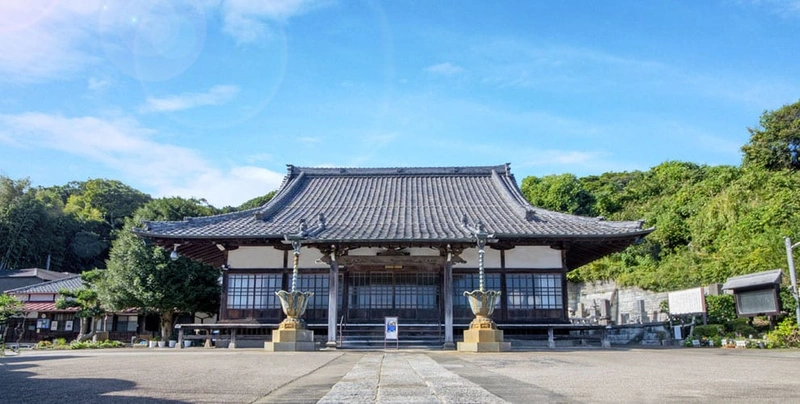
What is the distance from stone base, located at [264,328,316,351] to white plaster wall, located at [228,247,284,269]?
162 inches

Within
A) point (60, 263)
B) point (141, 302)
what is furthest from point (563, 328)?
point (60, 263)

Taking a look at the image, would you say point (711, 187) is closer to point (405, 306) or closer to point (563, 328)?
point (563, 328)

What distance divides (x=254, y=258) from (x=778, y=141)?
25.0 m

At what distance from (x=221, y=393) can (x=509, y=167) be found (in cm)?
1943

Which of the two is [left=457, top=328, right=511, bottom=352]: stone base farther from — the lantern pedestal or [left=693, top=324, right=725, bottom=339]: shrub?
[left=693, top=324, right=725, bottom=339]: shrub

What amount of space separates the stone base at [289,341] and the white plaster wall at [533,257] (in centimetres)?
716

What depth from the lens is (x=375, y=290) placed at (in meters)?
17.1

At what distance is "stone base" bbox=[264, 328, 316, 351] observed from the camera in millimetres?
13336

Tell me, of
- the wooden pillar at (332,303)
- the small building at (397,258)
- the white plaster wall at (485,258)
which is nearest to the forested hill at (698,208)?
the small building at (397,258)

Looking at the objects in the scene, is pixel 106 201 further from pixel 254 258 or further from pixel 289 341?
pixel 289 341

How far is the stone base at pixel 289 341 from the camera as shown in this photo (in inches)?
525

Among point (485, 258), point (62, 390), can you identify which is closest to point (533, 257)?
point (485, 258)

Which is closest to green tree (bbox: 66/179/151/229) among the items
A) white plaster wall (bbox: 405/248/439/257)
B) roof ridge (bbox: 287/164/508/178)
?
roof ridge (bbox: 287/164/508/178)

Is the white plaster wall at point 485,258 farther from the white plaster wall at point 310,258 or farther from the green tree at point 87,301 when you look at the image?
the green tree at point 87,301
